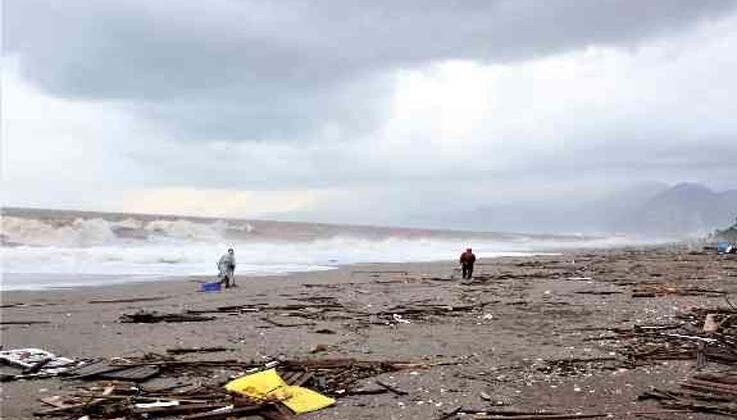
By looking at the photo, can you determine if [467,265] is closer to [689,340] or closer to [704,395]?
[689,340]

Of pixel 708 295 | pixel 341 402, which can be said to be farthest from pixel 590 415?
pixel 708 295

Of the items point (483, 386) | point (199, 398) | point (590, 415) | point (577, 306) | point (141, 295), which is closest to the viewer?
point (590, 415)

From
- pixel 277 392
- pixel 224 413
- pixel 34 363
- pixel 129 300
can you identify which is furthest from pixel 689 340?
pixel 129 300

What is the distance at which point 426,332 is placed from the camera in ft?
46.6

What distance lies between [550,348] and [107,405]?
7.44 meters

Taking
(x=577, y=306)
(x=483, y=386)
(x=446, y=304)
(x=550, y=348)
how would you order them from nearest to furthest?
(x=483, y=386)
(x=550, y=348)
(x=577, y=306)
(x=446, y=304)

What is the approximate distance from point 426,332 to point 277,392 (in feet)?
19.2

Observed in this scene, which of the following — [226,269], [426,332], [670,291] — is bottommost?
[426,332]

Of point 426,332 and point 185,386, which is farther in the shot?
point 426,332

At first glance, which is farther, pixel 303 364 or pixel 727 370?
pixel 303 364

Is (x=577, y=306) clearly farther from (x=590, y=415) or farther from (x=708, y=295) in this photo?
(x=590, y=415)

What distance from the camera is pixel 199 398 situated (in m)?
8.73

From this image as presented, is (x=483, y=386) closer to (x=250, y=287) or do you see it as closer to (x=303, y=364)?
(x=303, y=364)

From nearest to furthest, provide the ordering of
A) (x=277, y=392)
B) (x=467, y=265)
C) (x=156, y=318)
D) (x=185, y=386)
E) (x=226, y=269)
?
(x=277, y=392) < (x=185, y=386) < (x=156, y=318) < (x=226, y=269) < (x=467, y=265)
